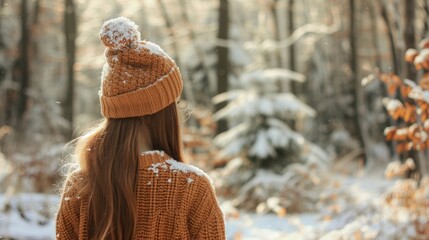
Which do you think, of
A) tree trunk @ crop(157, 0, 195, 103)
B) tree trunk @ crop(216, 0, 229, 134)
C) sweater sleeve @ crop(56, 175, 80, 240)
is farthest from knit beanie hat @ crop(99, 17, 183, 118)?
tree trunk @ crop(157, 0, 195, 103)

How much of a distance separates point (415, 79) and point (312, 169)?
10.4ft

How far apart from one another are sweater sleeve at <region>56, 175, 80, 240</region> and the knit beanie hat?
0.32 meters

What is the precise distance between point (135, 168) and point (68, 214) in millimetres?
354

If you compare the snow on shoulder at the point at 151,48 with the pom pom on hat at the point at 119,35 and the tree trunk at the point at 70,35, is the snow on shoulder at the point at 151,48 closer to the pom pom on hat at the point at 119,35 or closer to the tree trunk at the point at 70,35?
the pom pom on hat at the point at 119,35

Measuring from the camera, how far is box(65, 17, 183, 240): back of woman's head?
2.43 metres

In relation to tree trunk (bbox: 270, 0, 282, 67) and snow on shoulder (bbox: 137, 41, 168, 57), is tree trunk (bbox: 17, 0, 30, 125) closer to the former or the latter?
tree trunk (bbox: 270, 0, 282, 67)

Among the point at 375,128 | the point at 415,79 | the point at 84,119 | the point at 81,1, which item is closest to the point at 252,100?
the point at 415,79

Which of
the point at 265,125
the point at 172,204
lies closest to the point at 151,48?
the point at 172,204

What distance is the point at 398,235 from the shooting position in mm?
7559

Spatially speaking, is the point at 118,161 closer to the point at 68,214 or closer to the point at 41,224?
the point at 68,214

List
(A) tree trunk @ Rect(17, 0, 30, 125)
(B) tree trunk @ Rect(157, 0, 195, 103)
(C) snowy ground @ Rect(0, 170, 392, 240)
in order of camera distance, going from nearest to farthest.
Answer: (C) snowy ground @ Rect(0, 170, 392, 240) → (A) tree trunk @ Rect(17, 0, 30, 125) → (B) tree trunk @ Rect(157, 0, 195, 103)

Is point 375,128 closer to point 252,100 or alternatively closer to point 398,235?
point 252,100

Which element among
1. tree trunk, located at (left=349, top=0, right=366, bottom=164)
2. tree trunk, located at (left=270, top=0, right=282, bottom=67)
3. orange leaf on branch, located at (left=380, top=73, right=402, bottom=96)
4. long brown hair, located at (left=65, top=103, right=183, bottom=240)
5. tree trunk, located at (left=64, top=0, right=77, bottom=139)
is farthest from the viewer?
tree trunk, located at (left=270, top=0, right=282, bottom=67)

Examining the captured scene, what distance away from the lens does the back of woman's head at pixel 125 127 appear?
2.43 m
